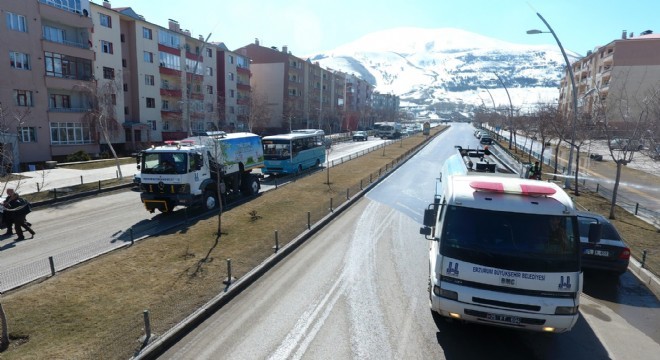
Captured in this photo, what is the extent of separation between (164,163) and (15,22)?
25.0 m

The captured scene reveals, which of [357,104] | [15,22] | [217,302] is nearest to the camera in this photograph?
[217,302]

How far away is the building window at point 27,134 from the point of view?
29761 mm

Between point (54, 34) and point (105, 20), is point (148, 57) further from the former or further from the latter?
point (54, 34)

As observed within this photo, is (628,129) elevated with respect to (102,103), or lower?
lower

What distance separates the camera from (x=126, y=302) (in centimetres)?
775

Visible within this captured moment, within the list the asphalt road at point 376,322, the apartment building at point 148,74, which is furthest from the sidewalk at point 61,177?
the asphalt road at point 376,322

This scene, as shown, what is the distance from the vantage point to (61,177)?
25344mm

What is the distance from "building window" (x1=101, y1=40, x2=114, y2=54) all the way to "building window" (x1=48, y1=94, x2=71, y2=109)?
690 centimetres

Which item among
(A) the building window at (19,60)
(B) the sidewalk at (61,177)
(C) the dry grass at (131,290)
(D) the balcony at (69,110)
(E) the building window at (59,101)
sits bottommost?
(B) the sidewalk at (61,177)

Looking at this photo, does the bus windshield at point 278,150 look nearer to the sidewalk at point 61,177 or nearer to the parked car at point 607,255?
the sidewalk at point 61,177

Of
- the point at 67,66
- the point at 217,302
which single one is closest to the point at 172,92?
the point at 67,66

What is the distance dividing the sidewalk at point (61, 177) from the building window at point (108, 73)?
13466 mm

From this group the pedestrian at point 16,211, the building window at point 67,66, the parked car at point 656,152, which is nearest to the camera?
the pedestrian at point 16,211

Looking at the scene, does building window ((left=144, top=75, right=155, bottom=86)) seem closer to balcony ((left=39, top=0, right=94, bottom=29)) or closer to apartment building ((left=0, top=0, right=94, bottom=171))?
apartment building ((left=0, top=0, right=94, bottom=171))
